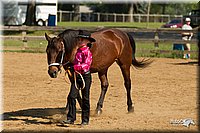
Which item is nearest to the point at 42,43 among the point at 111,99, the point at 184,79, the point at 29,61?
the point at 29,61

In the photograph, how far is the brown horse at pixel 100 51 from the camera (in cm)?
800

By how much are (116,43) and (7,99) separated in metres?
2.91

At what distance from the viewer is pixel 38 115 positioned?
9328 mm

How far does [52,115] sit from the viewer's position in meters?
9.30

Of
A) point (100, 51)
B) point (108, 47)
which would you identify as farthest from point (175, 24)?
point (100, 51)

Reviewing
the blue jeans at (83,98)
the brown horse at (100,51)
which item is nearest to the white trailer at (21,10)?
the brown horse at (100,51)

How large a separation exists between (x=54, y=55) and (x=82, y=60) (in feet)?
1.74

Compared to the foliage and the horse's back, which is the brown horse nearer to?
the horse's back

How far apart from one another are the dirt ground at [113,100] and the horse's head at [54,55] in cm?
92

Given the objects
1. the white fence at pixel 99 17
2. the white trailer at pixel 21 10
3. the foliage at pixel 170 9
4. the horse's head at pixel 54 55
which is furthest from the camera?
the foliage at pixel 170 9

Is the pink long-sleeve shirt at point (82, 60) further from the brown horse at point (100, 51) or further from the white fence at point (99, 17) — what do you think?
the white fence at point (99, 17)

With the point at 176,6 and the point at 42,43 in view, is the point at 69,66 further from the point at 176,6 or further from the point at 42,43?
the point at 176,6

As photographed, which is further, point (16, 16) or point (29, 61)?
point (16, 16)

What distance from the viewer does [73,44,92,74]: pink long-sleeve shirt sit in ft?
27.0
